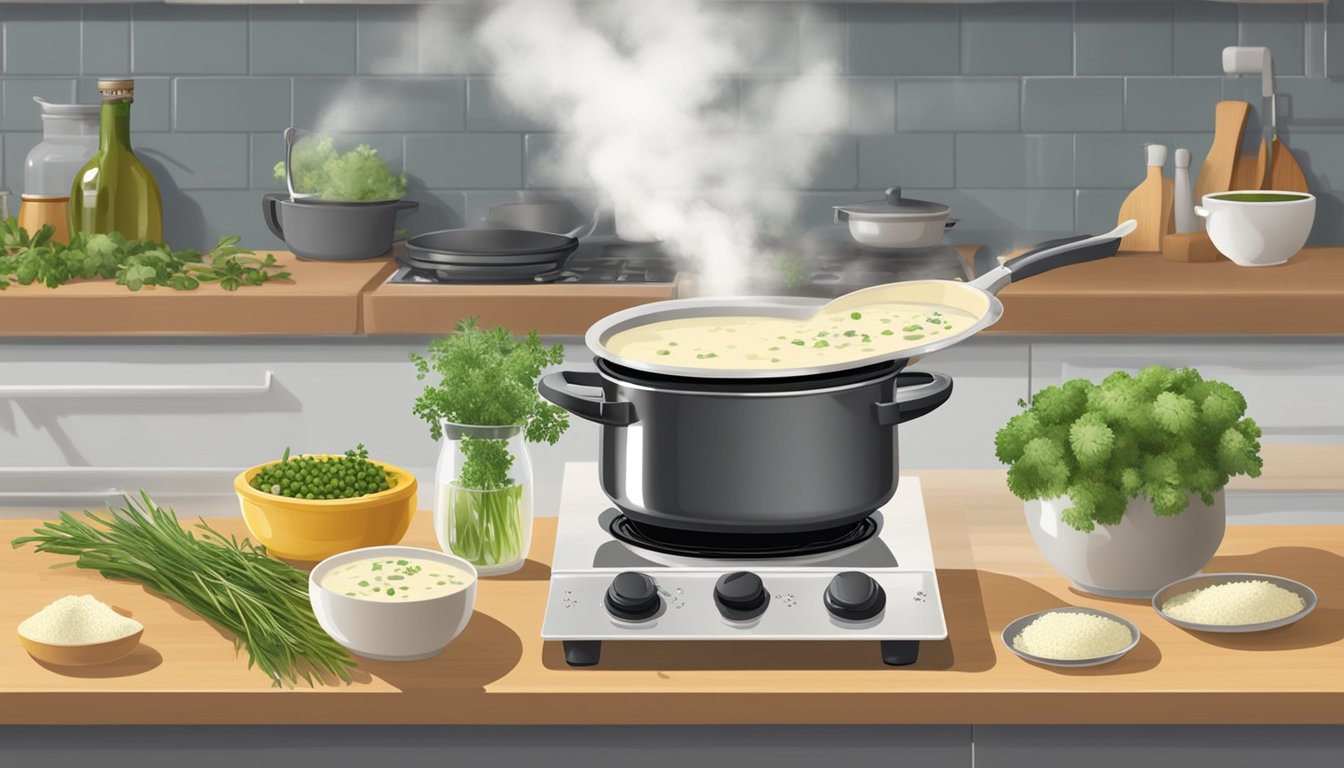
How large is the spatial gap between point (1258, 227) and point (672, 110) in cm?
129

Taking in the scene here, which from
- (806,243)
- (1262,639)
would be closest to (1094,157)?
(806,243)

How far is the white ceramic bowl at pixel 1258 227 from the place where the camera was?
3.38m

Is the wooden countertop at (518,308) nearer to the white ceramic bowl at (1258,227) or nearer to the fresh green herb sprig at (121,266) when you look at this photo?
the fresh green herb sprig at (121,266)

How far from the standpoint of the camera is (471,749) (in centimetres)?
135

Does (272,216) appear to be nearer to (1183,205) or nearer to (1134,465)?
(1183,205)

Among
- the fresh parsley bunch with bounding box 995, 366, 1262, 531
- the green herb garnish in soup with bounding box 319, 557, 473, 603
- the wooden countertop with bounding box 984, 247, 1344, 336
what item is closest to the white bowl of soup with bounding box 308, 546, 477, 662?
the green herb garnish in soup with bounding box 319, 557, 473, 603

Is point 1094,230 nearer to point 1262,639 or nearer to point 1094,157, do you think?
point 1094,157

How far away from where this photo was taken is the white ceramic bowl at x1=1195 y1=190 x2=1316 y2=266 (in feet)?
11.1

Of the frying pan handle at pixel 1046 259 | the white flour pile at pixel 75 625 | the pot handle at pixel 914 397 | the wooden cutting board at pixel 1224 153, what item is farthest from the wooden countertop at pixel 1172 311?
the white flour pile at pixel 75 625

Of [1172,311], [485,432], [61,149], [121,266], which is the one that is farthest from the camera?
[61,149]

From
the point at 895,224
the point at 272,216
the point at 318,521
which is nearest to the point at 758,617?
the point at 318,521

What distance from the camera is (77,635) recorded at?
1.38 meters

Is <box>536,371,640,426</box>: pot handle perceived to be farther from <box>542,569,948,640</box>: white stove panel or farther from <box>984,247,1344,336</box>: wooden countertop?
<box>984,247,1344,336</box>: wooden countertop

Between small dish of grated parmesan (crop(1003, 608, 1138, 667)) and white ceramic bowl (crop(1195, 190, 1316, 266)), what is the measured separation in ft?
7.08
